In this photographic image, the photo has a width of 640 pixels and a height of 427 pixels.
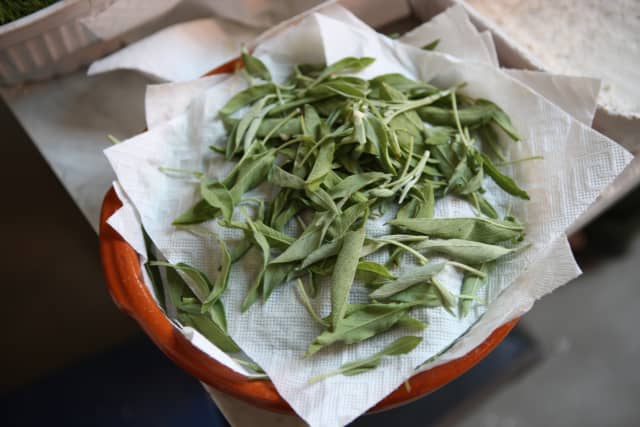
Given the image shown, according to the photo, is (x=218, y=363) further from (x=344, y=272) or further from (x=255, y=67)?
(x=255, y=67)

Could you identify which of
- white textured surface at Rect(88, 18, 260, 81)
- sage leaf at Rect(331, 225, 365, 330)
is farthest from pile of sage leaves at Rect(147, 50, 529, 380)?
white textured surface at Rect(88, 18, 260, 81)

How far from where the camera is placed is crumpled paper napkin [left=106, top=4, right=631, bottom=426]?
39cm

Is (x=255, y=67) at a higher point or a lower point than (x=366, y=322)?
higher

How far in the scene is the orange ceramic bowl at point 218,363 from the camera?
0.38 meters

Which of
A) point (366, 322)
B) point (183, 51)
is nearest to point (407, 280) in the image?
point (366, 322)

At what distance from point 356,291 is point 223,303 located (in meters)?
0.10

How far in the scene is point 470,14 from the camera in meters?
0.57

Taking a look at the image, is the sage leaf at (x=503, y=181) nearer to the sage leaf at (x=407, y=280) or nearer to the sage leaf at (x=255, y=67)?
the sage leaf at (x=407, y=280)

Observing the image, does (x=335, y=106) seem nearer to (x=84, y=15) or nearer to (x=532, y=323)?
(x=84, y=15)

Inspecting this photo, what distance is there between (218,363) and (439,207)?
0.21 meters

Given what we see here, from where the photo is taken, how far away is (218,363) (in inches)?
15.1

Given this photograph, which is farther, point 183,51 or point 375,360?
point 183,51

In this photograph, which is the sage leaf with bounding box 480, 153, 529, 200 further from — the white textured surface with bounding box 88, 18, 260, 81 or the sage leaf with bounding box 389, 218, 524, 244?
the white textured surface with bounding box 88, 18, 260, 81

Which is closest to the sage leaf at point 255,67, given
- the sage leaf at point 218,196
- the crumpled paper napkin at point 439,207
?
the crumpled paper napkin at point 439,207
